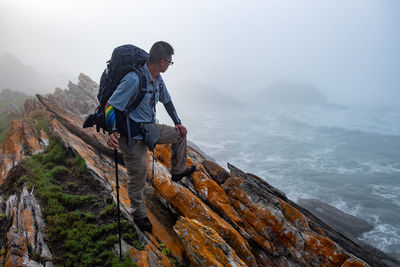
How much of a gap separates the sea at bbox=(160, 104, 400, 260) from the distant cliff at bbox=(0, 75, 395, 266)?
132ft

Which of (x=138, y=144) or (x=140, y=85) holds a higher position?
(x=140, y=85)

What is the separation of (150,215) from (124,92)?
184 inches

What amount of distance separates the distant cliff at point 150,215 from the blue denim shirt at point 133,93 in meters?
3.45

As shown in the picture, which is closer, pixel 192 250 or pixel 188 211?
pixel 192 250

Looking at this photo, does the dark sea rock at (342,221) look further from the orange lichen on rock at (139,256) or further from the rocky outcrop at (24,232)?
the rocky outcrop at (24,232)

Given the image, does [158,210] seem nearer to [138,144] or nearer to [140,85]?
[138,144]

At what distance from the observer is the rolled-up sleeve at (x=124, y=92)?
497cm

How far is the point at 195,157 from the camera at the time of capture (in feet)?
39.5

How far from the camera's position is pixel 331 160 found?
93.9 metres

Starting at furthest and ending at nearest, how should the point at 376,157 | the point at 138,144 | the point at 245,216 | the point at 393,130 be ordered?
the point at 393,130 → the point at 376,157 → the point at 245,216 → the point at 138,144

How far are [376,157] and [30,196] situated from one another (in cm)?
12282

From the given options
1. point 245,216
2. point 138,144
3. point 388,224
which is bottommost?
point 388,224

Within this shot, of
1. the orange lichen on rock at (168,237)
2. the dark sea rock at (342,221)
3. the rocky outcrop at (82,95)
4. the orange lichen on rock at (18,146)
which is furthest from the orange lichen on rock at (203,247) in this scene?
the dark sea rock at (342,221)

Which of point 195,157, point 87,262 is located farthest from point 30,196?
point 195,157
